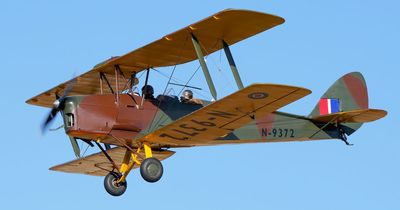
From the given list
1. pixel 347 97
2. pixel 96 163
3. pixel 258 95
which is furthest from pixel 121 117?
pixel 347 97

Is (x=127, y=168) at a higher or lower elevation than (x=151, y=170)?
higher

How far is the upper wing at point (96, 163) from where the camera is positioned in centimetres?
2019

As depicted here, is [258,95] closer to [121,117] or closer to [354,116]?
[121,117]

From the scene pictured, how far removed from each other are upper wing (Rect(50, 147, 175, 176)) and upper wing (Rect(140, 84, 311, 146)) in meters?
1.37

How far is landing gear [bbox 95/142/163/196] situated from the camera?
1808 centimetres

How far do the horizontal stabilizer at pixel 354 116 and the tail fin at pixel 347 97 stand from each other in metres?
0.40

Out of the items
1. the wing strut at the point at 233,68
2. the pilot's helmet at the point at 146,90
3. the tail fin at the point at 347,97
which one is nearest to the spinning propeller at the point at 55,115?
the pilot's helmet at the point at 146,90

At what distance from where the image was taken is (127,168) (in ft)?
62.8

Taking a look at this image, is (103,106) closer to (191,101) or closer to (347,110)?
(191,101)

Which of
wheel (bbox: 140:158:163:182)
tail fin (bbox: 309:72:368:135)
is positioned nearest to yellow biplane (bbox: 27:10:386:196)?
wheel (bbox: 140:158:163:182)

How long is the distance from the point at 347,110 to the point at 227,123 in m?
4.81

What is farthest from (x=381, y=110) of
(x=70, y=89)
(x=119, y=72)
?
(x=70, y=89)

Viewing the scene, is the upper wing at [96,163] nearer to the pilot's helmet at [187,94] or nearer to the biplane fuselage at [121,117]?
the biplane fuselage at [121,117]

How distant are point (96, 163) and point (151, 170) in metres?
3.15
